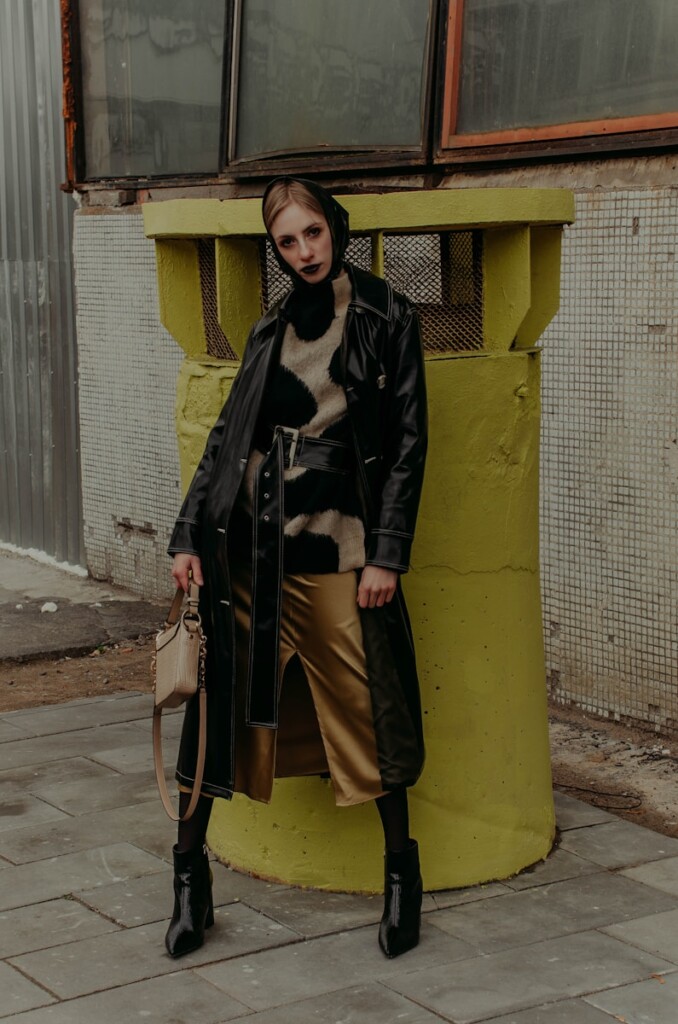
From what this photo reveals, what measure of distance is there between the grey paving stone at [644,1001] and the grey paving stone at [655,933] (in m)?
0.16

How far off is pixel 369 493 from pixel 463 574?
57cm

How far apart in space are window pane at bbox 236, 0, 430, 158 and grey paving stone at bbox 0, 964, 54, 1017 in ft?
14.2

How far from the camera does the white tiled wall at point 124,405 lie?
8531mm

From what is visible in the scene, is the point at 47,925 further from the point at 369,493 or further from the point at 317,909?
A: the point at 369,493

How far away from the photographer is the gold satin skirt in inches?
160

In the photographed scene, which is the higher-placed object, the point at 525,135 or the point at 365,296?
the point at 525,135

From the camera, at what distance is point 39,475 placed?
9867 millimetres

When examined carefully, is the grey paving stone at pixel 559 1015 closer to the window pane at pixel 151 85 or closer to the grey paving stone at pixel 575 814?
the grey paving stone at pixel 575 814

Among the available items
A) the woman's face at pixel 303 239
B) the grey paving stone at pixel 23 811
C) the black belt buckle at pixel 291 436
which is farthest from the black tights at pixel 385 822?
the woman's face at pixel 303 239

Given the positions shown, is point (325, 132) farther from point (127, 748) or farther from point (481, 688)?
point (481, 688)

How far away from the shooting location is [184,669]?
13.1 ft

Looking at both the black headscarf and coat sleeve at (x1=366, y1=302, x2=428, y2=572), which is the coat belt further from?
the black headscarf

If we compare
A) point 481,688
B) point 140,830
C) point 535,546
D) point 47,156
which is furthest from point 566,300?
point 47,156

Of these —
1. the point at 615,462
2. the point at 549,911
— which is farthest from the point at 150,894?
the point at 615,462
